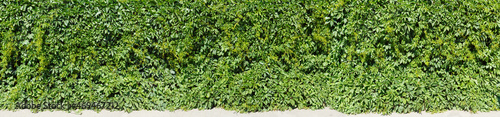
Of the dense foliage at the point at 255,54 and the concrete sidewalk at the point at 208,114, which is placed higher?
the dense foliage at the point at 255,54

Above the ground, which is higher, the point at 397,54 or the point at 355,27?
the point at 355,27

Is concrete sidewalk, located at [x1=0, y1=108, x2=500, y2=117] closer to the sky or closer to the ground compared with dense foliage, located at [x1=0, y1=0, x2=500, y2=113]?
closer to the ground

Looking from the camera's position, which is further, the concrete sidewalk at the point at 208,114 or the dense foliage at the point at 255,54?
the concrete sidewalk at the point at 208,114

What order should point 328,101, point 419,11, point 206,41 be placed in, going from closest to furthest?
point 419,11 → point 206,41 → point 328,101

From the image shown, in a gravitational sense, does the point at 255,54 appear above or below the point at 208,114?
above

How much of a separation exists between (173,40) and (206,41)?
41cm

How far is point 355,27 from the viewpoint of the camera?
4012 mm

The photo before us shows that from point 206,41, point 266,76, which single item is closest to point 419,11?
point 266,76

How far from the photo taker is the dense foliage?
3961mm

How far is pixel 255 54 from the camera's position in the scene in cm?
412

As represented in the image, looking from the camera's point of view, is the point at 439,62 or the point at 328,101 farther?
the point at 328,101

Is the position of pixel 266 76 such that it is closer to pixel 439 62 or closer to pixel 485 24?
pixel 439 62

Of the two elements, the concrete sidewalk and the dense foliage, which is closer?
the dense foliage

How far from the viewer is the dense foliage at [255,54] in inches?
156
